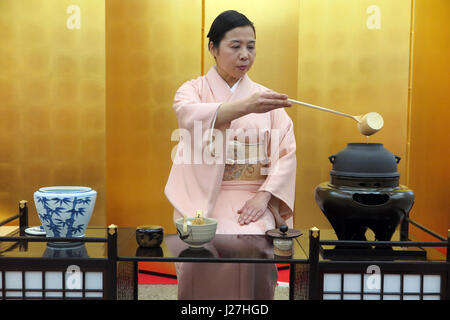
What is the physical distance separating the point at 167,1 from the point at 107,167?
150cm

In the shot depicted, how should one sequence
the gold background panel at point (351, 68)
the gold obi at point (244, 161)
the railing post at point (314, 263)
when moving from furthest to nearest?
the gold background panel at point (351, 68), the gold obi at point (244, 161), the railing post at point (314, 263)

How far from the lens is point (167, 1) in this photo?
147 inches

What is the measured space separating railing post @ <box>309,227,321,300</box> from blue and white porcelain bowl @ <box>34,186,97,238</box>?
3.16 ft

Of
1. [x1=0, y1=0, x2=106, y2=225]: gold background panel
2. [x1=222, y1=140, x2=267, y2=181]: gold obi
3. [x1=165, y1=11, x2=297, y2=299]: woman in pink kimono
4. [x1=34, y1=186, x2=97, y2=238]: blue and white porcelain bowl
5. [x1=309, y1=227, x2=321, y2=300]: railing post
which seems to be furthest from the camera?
[x1=0, y1=0, x2=106, y2=225]: gold background panel

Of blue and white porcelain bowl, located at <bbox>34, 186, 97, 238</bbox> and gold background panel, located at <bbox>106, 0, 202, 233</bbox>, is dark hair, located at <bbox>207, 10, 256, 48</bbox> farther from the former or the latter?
gold background panel, located at <bbox>106, 0, 202, 233</bbox>

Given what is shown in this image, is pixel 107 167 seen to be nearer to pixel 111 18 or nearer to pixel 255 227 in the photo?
pixel 111 18

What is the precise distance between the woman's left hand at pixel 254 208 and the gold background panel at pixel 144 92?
1.68 m

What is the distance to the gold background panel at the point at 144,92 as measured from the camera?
3.72m

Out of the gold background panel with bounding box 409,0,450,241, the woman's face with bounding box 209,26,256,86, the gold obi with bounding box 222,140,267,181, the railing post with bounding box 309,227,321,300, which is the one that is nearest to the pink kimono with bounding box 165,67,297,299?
the gold obi with bounding box 222,140,267,181

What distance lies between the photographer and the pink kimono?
214 cm

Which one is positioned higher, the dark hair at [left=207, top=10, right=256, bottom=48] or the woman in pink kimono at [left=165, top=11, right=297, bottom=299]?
the dark hair at [left=207, top=10, right=256, bottom=48]

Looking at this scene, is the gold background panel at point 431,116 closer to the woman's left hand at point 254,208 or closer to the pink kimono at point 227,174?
the pink kimono at point 227,174

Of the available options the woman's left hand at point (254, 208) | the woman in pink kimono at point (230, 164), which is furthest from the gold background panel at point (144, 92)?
the woman's left hand at point (254, 208)

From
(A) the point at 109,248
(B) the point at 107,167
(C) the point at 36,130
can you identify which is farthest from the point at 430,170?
(C) the point at 36,130
